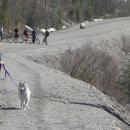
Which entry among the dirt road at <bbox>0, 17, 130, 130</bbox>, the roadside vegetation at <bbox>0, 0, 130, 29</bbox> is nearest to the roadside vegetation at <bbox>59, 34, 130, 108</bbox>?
the dirt road at <bbox>0, 17, 130, 130</bbox>

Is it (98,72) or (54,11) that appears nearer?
(98,72)

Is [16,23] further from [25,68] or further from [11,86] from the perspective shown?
[11,86]

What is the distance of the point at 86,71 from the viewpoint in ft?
125

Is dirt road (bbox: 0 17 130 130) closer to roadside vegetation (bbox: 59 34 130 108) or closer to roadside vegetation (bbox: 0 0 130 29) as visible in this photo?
roadside vegetation (bbox: 59 34 130 108)

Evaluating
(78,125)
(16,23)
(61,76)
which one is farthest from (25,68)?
(16,23)

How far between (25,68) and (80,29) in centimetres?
4179

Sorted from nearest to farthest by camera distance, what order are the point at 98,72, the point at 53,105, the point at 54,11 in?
the point at 53,105 → the point at 98,72 → the point at 54,11

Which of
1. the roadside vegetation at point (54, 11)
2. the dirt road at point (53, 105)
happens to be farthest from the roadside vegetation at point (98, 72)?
the roadside vegetation at point (54, 11)

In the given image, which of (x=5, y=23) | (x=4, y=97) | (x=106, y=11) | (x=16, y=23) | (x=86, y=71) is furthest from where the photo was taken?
(x=106, y=11)

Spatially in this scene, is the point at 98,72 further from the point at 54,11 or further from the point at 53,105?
the point at 54,11

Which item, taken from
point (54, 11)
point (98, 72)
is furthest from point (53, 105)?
point (54, 11)

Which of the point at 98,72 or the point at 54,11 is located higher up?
the point at 54,11

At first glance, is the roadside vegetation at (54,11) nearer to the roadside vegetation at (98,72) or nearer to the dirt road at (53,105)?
the roadside vegetation at (98,72)

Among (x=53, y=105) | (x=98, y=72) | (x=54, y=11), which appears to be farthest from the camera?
(x=54, y=11)
